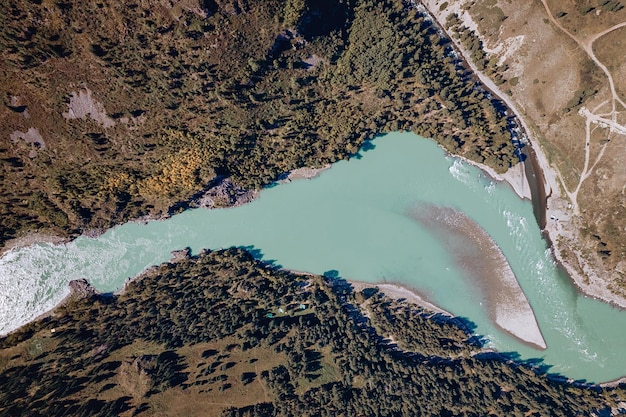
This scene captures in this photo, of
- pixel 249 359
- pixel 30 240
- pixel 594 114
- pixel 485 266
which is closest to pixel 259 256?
pixel 249 359

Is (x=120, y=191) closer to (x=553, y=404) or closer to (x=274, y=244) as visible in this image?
(x=274, y=244)

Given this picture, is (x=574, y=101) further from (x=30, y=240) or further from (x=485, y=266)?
(x=30, y=240)

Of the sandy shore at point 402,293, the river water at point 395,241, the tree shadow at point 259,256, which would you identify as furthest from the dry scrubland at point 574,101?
the tree shadow at point 259,256

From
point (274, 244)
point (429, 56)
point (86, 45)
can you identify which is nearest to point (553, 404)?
point (274, 244)

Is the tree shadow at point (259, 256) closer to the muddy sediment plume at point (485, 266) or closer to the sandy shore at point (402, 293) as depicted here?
the sandy shore at point (402, 293)

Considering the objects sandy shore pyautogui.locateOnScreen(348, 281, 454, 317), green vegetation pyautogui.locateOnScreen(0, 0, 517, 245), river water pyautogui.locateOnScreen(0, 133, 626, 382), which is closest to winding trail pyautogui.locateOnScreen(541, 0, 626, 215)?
river water pyautogui.locateOnScreen(0, 133, 626, 382)

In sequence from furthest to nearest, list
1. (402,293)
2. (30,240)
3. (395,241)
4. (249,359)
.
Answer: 1. (395,241)
2. (402,293)
3. (30,240)
4. (249,359)

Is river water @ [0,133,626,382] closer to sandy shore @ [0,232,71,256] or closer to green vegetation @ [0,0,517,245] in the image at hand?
sandy shore @ [0,232,71,256]
